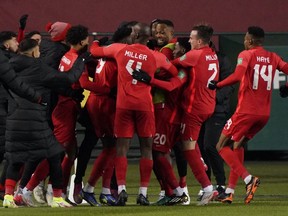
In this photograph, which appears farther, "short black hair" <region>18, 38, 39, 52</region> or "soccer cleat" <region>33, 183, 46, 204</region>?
"soccer cleat" <region>33, 183, 46, 204</region>

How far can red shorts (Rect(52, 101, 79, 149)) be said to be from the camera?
1527 cm

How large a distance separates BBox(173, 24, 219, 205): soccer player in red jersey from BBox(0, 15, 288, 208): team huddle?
11 millimetres

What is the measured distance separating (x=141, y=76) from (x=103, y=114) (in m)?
0.82

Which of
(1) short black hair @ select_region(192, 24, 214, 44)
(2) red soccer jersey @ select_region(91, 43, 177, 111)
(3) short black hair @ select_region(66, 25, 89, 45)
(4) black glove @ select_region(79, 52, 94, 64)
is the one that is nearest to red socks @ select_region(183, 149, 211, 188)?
(2) red soccer jersey @ select_region(91, 43, 177, 111)

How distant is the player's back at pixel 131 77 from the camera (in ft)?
47.7

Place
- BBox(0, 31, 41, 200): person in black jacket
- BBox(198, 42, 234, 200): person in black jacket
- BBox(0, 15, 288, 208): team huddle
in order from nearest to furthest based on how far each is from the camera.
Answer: BBox(0, 31, 41, 200): person in black jacket, BBox(0, 15, 288, 208): team huddle, BBox(198, 42, 234, 200): person in black jacket

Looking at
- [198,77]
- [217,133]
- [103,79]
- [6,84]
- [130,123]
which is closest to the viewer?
[6,84]

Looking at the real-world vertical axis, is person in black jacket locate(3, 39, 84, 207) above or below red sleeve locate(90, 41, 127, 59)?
below

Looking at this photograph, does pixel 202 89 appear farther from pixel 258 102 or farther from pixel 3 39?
pixel 3 39


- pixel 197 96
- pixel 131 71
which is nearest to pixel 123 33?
pixel 131 71

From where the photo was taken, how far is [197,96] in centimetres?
1504

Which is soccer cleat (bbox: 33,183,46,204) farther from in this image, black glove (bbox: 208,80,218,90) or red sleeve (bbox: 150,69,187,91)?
black glove (bbox: 208,80,218,90)

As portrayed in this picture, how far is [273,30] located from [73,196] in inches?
423

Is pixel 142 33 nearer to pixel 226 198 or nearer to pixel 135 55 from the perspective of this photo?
pixel 135 55
